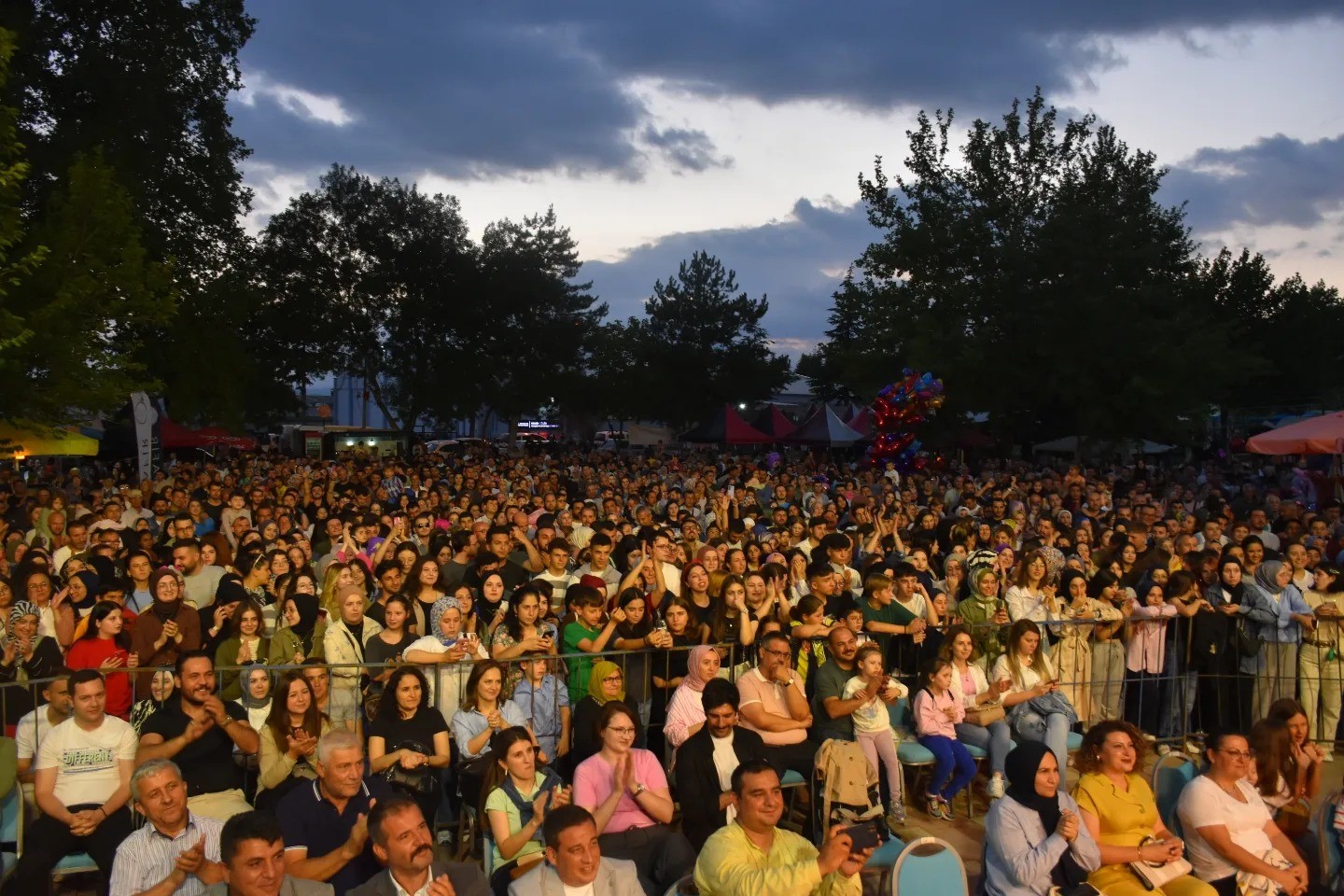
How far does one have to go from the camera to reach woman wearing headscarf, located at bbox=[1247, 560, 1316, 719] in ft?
24.4

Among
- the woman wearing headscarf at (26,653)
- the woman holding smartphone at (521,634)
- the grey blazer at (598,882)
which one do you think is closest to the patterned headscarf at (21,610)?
the woman wearing headscarf at (26,653)

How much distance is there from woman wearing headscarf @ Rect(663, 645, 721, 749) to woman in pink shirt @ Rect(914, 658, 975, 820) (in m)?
1.35

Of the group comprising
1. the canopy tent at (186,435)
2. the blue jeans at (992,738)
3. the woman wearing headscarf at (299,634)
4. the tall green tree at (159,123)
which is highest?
the tall green tree at (159,123)

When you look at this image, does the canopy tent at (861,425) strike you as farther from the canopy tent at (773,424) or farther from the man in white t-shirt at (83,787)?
the man in white t-shirt at (83,787)

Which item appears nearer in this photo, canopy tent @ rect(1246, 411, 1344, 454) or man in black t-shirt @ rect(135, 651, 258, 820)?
man in black t-shirt @ rect(135, 651, 258, 820)

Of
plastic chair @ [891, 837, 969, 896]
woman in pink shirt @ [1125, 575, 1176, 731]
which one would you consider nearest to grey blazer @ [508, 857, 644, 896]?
plastic chair @ [891, 837, 969, 896]

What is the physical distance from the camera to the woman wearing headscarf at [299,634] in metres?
6.06

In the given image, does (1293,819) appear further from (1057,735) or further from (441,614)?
(441,614)

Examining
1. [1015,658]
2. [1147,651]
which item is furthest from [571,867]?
[1147,651]

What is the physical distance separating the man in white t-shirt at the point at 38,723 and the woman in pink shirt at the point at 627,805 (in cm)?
243

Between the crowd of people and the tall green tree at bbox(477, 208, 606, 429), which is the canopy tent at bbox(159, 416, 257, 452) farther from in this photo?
the crowd of people

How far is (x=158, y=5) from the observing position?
2284cm

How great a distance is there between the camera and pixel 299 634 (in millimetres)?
6566

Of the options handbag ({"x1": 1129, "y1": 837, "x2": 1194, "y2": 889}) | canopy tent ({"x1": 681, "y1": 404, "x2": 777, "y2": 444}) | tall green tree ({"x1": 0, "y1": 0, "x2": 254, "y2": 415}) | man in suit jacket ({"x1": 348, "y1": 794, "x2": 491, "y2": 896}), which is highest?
tall green tree ({"x1": 0, "y1": 0, "x2": 254, "y2": 415})
